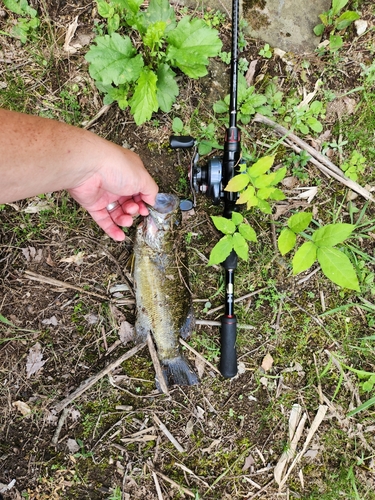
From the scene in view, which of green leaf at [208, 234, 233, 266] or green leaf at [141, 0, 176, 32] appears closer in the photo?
green leaf at [208, 234, 233, 266]

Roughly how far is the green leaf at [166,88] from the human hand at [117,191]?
581 millimetres

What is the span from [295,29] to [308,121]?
0.83m

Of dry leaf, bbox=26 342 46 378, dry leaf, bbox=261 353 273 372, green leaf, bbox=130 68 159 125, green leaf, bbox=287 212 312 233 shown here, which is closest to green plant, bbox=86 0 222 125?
green leaf, bbox=130 68 159 125

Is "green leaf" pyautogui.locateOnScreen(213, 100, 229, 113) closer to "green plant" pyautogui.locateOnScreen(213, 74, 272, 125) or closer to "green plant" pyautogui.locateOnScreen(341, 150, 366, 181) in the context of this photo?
"green plant" pyautogui.locateOnScreen(213, 74, 272, 125)

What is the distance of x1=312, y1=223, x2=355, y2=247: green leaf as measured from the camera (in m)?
2.51

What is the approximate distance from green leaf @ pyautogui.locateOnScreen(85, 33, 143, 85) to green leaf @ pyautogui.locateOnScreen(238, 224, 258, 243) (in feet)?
4.81

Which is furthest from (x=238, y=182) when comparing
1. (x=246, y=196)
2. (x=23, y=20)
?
(x=23, y=20)

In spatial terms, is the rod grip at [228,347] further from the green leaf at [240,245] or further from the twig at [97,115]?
the twig at [97,115]

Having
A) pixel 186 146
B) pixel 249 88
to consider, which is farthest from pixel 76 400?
pixel 249 88

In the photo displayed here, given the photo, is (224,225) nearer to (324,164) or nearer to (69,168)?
(69,168)

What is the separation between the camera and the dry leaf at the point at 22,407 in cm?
336

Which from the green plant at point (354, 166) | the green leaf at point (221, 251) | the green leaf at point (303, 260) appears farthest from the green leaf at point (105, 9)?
the green leaf at point (303, 260)

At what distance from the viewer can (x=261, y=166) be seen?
253 centimetres

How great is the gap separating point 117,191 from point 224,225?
0.82 m
